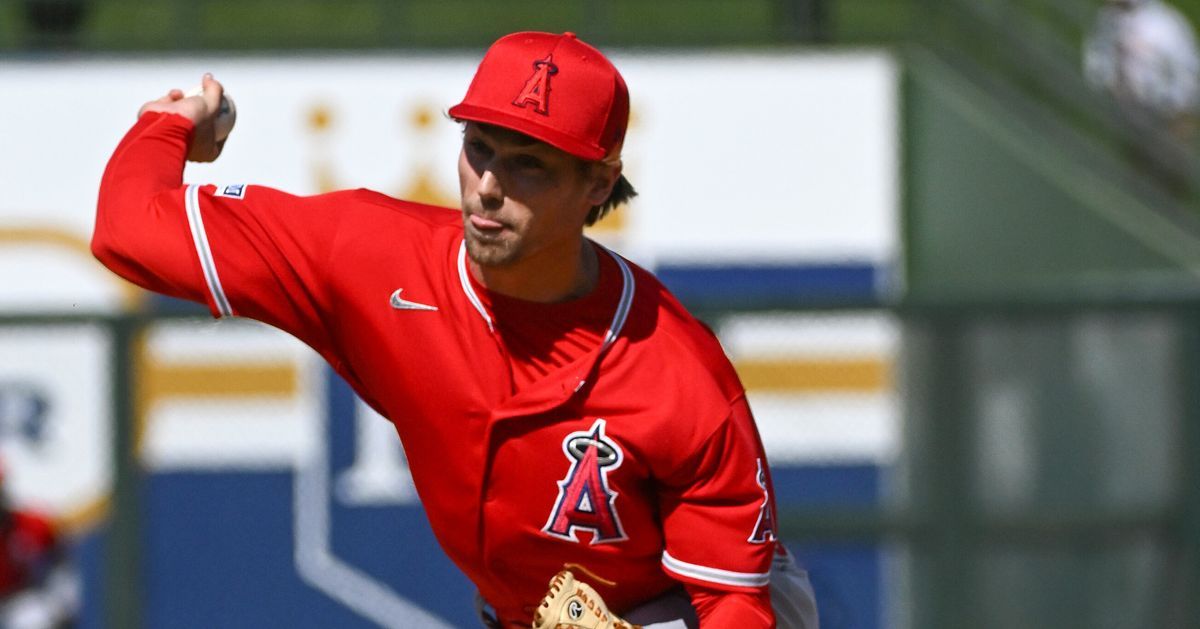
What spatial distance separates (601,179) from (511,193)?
23cm

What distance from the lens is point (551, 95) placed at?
3318mm

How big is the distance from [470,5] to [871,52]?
10.1 ft

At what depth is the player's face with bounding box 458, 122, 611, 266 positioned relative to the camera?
3.35m

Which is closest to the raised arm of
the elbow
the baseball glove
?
the elbow

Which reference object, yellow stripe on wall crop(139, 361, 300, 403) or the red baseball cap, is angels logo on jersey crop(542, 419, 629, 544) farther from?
yellow stripe on wall crop(139, 361, 300, 403)

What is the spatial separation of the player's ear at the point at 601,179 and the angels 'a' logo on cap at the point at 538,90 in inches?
8.1

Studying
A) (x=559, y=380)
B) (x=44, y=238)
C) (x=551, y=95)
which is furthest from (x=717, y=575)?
(x=44, y=238)

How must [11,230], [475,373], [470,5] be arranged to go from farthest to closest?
[470,5] < [11,230] < [475,373]

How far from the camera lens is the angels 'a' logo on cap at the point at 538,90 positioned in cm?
330

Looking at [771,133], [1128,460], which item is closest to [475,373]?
[1128,460]

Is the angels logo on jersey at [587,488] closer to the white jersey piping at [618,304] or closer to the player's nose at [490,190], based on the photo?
the white jersey piping at [618,304]

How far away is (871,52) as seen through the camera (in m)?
10.5

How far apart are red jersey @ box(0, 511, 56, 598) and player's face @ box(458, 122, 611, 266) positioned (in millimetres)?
4301

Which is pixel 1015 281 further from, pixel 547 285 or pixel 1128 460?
pixel 547 285
